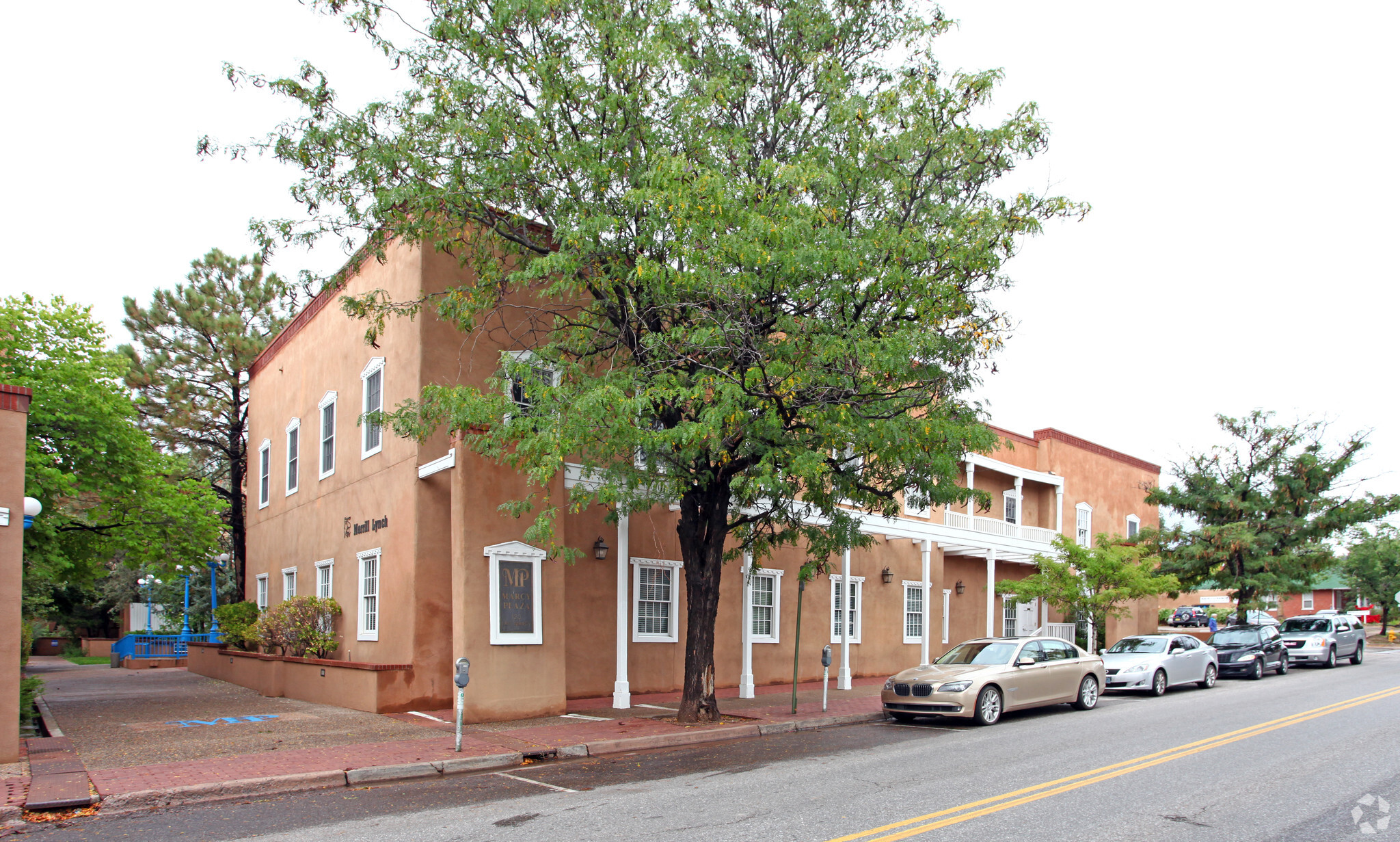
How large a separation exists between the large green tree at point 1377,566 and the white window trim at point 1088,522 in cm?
1753

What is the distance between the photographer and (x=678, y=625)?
741 inches

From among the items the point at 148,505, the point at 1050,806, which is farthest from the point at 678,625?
the point at 148,505

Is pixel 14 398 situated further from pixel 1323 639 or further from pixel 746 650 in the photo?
pixel 1323 639

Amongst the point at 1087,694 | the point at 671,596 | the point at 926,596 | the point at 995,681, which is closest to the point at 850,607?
the point at 926,596

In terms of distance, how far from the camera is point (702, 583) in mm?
14289

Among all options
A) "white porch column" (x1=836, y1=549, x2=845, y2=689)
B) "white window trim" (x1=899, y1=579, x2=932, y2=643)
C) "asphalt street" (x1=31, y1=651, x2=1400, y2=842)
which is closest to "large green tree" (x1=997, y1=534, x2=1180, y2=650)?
"white window trim" (x1=899, y1=579, x2=932, y2=643)

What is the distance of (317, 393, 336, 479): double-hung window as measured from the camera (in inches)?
792

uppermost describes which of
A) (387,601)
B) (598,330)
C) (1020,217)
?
(1020,217)

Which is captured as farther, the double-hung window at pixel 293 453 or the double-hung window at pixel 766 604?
the double-hung window at pixel 293 453

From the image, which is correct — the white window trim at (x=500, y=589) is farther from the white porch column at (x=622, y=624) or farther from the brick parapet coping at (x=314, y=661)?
the brick parapet coping at (x=314, y=661)

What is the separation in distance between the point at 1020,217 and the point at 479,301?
7613mm

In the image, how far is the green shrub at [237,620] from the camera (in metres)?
22.0

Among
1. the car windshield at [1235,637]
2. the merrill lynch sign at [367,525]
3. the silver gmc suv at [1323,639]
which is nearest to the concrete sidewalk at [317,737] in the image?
the merrill lynch sign at [367,525]

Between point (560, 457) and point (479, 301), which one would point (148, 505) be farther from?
point (560, 457)
